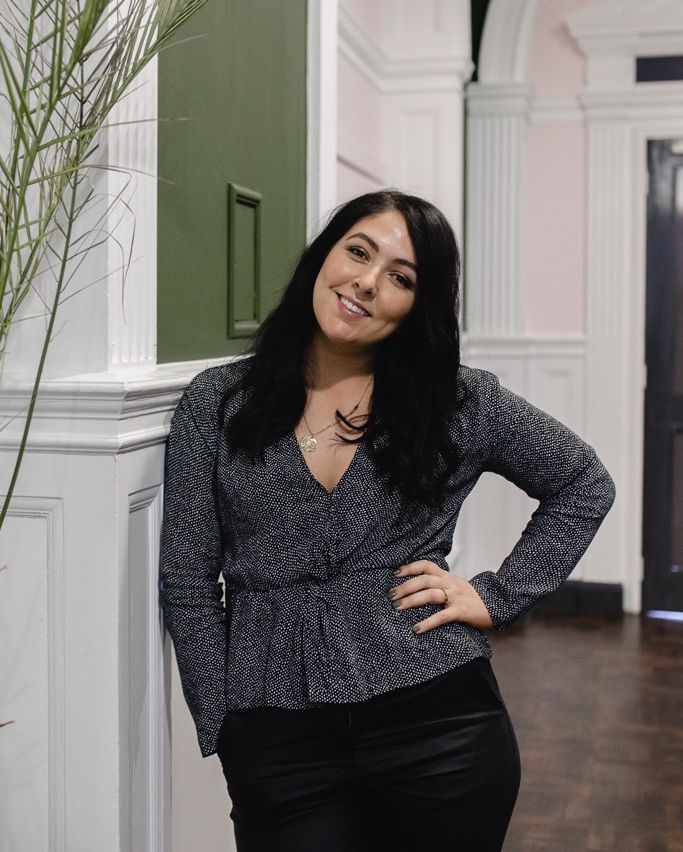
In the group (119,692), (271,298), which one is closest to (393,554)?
(119,692)

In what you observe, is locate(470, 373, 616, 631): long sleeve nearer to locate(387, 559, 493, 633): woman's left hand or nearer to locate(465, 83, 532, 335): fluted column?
locate(387, 559, 493, 633): woman's left hand

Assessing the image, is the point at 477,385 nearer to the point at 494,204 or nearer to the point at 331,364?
the point at 331,364

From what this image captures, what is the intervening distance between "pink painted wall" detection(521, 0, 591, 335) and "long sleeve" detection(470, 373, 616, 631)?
4.14 metres

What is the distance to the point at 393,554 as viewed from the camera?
1.89m

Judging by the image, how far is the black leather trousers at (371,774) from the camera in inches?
68.7

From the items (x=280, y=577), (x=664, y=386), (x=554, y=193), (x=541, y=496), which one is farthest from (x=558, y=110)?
(x=280, y=577)

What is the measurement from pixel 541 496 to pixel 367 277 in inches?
21.7

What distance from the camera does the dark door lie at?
6031 millimetres

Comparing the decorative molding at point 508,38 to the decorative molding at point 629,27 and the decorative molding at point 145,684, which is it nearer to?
the decorative molding at point 629,27

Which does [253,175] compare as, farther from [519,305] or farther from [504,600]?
[519,305]

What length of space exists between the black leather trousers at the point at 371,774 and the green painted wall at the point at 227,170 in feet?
2.50

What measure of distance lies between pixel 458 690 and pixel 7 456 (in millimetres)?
795

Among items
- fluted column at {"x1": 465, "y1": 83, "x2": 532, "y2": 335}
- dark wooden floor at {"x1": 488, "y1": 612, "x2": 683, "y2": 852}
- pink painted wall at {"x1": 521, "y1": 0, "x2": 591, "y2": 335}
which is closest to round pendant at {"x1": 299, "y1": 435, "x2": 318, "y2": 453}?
dark wooden floor at {"x1": 488, "y1": 612, "x2": 683, "y2": 852}

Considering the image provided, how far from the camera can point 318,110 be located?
3.01m
